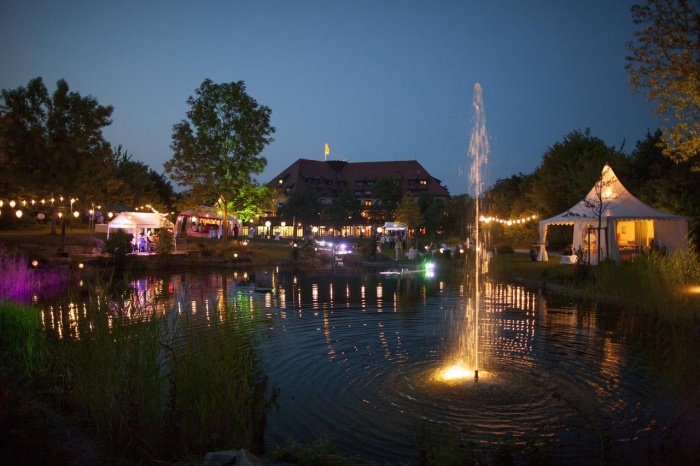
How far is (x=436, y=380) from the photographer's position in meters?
9.67

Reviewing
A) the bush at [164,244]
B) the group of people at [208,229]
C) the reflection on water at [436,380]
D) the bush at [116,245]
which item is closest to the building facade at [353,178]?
the group of people at [208,229]

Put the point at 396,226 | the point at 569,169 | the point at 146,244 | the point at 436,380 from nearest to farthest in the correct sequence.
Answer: the point at 436,380 < the point at 146,244 < the point at 569,169 < the point at 396,226

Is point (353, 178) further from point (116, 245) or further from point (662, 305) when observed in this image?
point (662, 305)

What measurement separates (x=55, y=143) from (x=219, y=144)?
450 inches

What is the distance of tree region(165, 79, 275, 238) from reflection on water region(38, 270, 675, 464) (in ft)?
89.8

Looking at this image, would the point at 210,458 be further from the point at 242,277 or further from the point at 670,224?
the point at 670,224

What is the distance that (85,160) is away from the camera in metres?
39.1

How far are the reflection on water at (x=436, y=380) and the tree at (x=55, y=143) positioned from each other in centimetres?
2536

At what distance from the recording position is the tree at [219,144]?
1700 inches

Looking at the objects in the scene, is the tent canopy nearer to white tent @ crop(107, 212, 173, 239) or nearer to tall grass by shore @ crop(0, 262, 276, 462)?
white tent @ crop(107, 212, 173, 239)

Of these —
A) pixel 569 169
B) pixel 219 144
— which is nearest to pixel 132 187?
pixel 219 144

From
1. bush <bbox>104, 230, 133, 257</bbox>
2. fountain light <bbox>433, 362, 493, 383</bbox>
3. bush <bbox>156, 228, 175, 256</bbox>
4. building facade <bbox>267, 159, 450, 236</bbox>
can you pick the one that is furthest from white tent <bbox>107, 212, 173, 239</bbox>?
building facade <bbox>267, 159, 450, 236</bbox>

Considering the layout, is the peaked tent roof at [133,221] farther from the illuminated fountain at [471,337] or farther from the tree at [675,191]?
the tree at [675,191]

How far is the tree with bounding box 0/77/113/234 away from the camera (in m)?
37.2
